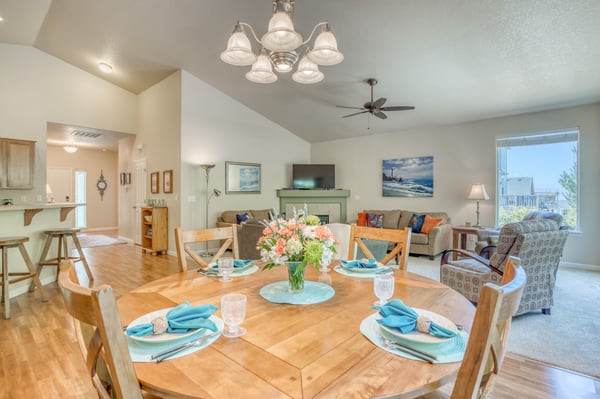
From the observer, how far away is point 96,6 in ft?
14.1

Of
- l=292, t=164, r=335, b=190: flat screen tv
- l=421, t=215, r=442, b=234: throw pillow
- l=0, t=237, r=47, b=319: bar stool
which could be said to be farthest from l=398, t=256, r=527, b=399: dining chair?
l=292, t=164, r=335, b=190: flat screen tv

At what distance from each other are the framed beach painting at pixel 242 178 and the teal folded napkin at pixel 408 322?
599cm

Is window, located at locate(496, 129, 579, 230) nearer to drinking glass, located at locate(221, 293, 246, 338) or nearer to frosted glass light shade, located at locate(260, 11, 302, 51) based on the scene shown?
frosted glass light shade, located at locate(260, 11, 302, 51)

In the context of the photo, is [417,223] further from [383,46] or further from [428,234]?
[383,46]

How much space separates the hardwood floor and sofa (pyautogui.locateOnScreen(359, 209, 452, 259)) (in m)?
3.45

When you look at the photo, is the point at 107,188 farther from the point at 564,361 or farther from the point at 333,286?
the point at 564,361

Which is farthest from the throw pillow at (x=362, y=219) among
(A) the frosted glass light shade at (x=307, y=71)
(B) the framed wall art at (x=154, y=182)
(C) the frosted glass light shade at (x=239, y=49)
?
(C) the frosted glass light shade at (x=239, y=49)

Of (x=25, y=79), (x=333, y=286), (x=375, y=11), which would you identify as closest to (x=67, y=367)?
(x=333, y=286)

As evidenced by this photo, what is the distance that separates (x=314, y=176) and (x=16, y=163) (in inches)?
240

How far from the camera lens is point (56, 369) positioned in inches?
83.6

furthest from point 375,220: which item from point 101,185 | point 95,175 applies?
point 95,175

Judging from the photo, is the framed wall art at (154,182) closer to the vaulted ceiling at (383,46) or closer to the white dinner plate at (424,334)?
the vaulted ceiling at (383,46)

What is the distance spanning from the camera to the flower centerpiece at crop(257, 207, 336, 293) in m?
1.30

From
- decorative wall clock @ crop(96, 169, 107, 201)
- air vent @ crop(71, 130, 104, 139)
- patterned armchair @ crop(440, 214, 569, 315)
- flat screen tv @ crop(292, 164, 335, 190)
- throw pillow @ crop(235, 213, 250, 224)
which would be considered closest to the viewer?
patterned armchair @ crop(440, 214, 569, 315)
